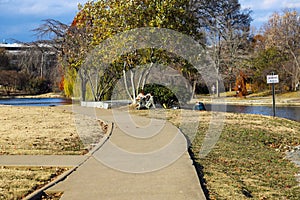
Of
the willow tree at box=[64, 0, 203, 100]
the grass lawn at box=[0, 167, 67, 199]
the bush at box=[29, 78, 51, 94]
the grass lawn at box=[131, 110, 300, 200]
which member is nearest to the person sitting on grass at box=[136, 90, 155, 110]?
the willow tree at box=[64, 0, 203, 100]

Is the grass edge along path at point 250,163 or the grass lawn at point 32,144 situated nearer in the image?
the grass lawn at point 32,144

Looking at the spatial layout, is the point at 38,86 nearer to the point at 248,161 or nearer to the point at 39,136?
the point at 39,136

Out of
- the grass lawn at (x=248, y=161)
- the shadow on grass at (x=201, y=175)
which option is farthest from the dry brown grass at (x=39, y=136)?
the grass lawn at (x=248, y=161)

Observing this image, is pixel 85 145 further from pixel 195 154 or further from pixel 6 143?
pixel 195 154

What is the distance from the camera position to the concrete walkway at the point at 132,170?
577 centimetres

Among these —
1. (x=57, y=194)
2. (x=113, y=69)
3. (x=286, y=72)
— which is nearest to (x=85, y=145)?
(x=57, y=194)

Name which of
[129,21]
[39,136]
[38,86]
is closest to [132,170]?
[39,136]

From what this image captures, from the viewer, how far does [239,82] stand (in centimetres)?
4453

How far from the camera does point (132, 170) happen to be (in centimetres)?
723

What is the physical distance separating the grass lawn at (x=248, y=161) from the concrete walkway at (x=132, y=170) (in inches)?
14.8

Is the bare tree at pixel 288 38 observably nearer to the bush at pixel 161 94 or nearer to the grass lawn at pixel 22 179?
the bush at pixel 161 94

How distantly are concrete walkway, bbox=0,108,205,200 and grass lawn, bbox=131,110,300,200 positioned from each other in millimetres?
375

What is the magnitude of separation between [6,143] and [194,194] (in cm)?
607

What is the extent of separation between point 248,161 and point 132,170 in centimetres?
317
